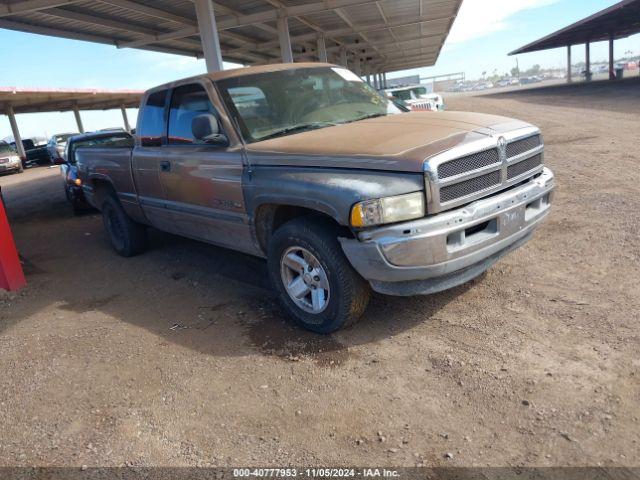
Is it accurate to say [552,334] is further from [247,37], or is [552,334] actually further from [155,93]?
[247,37]

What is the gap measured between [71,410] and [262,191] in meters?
1.97

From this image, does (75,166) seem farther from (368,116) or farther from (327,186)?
(327,186)

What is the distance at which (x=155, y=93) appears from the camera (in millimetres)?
5340

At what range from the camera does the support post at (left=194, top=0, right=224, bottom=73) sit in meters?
13.7

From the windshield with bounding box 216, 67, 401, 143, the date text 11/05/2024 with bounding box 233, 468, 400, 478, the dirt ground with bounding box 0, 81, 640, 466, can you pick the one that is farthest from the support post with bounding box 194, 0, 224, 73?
the date text 11/05/2024 with bounding box 233, 468, 400, 478

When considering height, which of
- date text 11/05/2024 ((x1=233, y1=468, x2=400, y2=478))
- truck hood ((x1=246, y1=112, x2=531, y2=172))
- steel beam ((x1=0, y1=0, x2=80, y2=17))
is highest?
steel beam ((x1=0, y1=0, x2=80, y2=17))

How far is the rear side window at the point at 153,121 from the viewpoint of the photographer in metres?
5.17

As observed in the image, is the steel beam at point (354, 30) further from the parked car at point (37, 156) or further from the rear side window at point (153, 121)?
the rear side window at point (153, 121)

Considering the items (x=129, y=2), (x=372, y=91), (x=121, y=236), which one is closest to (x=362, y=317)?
(x=372, y=91)

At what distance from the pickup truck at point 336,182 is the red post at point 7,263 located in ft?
6.10

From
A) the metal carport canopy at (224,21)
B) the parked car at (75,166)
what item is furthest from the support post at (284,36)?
the parked car at (75,166)

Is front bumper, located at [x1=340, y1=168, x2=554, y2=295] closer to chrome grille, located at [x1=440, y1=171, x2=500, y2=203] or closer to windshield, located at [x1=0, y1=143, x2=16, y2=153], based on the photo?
chrome grille, located at [x1=440, y1=171, x2=500, y2=203]

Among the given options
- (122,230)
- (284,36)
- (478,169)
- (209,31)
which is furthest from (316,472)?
(284,36)

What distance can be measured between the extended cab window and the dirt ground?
1502mm
